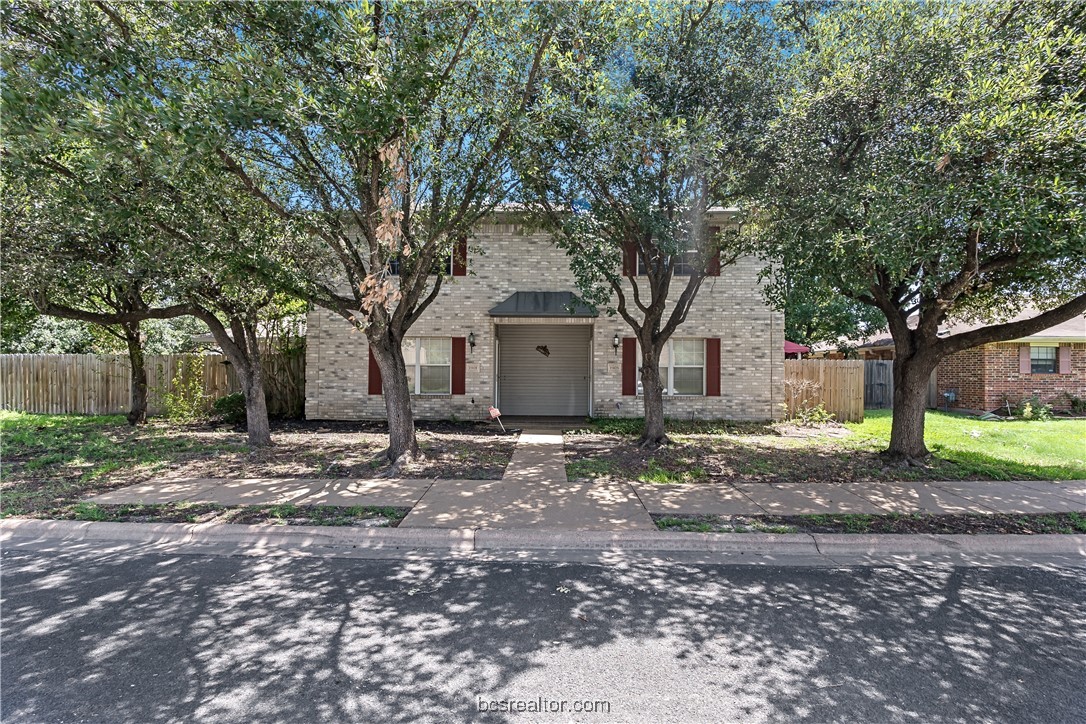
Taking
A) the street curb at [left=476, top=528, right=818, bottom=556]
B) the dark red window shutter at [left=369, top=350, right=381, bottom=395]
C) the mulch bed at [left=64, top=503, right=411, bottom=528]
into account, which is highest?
the dark red window shutter at [left=369, top=350, right=381, bottom=395]

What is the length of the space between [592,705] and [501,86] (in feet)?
24.4

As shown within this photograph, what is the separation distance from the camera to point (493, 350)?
13.7 m

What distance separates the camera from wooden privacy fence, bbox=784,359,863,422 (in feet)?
47.2

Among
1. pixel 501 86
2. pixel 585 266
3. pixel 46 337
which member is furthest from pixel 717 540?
pixel 46 337

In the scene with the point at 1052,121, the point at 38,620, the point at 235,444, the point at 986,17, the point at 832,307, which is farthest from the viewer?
the point at 832,307

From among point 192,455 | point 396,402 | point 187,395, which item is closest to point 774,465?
point 396,402

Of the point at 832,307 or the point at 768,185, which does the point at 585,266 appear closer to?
the point at 768,185

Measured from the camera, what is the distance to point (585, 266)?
28.9ft

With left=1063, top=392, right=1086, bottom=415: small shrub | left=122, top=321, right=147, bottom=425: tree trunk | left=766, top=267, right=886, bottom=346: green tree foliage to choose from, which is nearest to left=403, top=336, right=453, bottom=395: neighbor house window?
left=122, top=321, right=147, bottom=425: tree trunk

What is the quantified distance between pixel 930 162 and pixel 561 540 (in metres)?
5.88

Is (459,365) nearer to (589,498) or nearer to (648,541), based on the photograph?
(589,498)

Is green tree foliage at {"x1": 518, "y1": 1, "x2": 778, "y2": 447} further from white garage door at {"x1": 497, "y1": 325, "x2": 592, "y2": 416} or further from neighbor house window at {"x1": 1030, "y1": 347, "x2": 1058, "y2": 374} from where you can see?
neighbor house window at {"x1": 1030, "y1": 347, "x2": 1058, "y2": 374}

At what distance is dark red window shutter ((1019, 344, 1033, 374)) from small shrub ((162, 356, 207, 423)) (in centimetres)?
2482

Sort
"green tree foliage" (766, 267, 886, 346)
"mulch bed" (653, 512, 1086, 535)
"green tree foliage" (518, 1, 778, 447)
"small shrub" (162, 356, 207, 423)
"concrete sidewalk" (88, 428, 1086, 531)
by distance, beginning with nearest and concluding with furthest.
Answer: "mulch bed" (653, 512, 1086, 535) < "concrete sidewalk" (88, 428, 1086, 531) < "green tree foliage" (518, 1, 778, 447) < "small shrub" (162, 356, 207, 423) < "green tree foliage" (766, 267, 886, 346)
